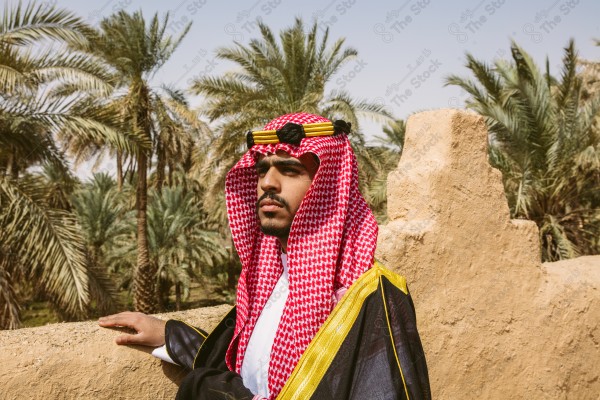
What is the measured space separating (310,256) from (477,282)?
283cm

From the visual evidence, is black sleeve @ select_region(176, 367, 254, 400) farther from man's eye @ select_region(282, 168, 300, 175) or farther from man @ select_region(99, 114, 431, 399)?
man's eye @ select_region(282, 168, 300, 175)

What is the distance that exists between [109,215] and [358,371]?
16.4 m

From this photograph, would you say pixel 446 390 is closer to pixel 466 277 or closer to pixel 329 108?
pixel 466 277

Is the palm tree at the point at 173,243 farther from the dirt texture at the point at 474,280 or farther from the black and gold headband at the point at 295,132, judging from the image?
the black and gold headband at the point at 295,132

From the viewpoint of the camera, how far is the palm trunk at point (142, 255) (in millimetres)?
12586

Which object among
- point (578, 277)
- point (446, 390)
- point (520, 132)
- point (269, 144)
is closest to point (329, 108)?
point (520, 132)

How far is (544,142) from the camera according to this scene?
952 cm

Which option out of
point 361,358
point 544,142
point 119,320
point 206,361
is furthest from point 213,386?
point 544,142

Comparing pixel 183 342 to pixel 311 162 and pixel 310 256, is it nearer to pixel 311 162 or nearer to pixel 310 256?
pixel 310 256

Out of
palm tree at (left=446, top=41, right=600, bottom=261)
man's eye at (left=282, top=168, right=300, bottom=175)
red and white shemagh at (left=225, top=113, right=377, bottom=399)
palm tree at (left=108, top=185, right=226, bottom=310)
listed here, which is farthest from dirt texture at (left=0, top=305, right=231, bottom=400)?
palm tree at (left=108, top=185, right=226, bottom=310)

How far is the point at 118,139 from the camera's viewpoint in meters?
7.18

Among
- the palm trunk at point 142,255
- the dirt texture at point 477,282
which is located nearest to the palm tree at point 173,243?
the palm trunk at point 142,255

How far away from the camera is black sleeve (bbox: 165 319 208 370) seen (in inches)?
77.7

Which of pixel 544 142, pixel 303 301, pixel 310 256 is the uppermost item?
pixel 544 142
